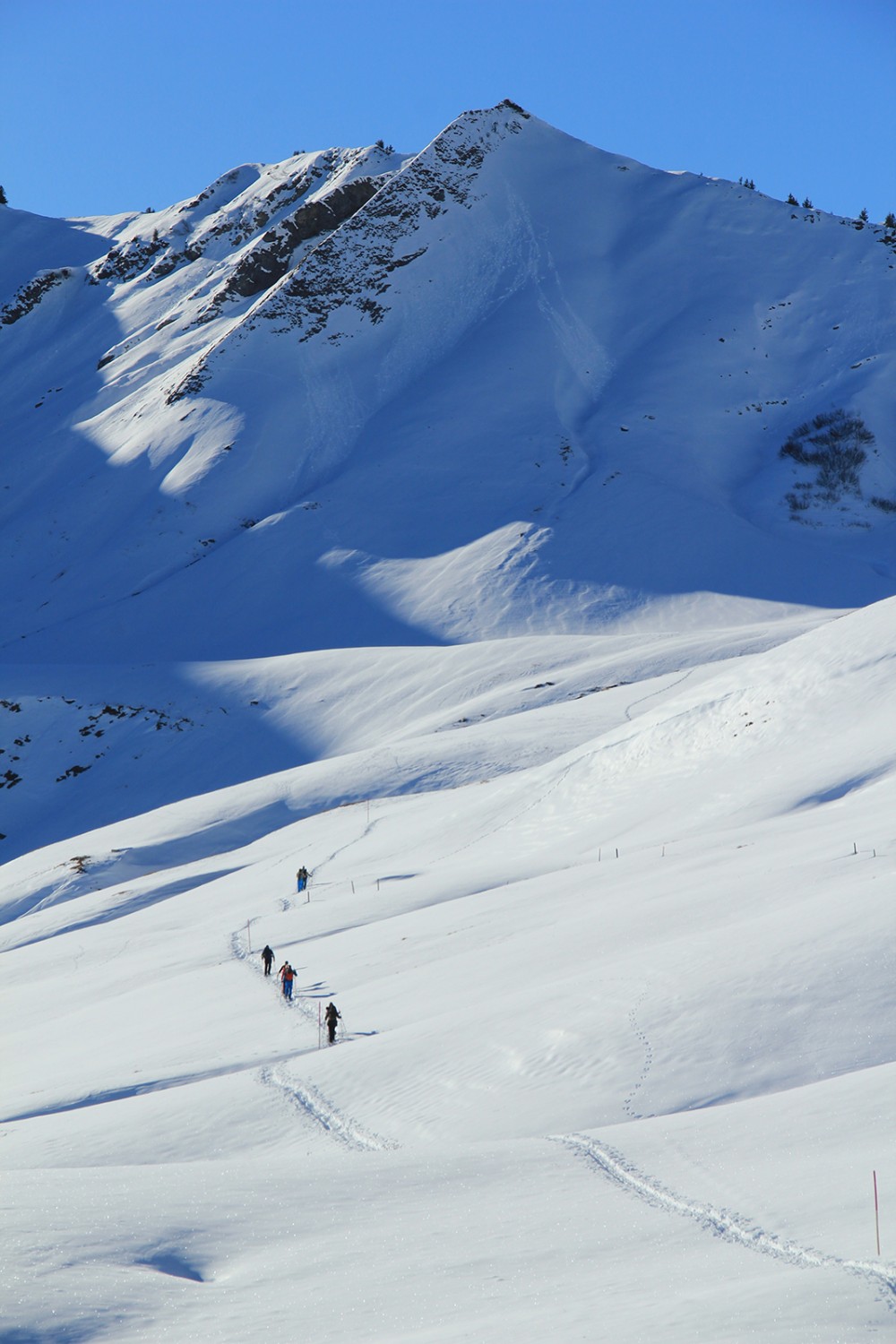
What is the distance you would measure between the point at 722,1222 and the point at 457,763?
114 feet

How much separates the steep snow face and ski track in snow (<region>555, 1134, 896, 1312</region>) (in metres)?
53.4

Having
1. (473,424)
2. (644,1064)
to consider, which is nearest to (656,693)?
(644,1064)

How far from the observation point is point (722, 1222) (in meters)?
12.4

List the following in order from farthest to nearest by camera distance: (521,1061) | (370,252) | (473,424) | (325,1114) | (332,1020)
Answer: (370,252) → (473,424) → (332,1020) → (325,1114) → (521,1061)

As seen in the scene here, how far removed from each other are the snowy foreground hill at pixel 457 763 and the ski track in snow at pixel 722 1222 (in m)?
0.06

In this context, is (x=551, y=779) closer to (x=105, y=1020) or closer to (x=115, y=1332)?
(x=105, y=1020)

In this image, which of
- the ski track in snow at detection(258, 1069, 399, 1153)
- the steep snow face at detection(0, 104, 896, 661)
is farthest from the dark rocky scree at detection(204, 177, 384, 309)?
the ski track in snow at detection(258, 1069, 399, 1153)

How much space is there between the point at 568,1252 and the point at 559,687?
43445 millimetres

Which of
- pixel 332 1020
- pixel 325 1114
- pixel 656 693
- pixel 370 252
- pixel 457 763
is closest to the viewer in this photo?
pixel 325 1114

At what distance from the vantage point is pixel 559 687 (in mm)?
55125

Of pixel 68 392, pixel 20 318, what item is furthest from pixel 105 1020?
pixel 20 318

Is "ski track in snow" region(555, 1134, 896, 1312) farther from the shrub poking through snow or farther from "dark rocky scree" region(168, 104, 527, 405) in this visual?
"dark rocky scree" region(168, 104, 527, 405)

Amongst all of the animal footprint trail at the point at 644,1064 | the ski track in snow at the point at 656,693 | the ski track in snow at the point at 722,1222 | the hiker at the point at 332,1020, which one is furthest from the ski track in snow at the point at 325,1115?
the ski track in snow at the point at 656,693

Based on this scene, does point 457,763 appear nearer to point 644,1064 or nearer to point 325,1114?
point 325,1114
